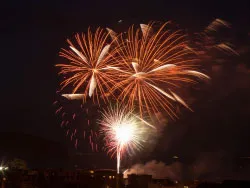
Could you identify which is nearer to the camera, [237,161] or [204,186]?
[204,186]

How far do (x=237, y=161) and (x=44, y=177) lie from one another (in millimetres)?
93895

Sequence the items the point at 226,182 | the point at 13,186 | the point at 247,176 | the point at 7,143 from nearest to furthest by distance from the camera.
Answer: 1. the point at 226,182
2. the point at 13,186
3. the point at 247,176
4. the point at 7,143

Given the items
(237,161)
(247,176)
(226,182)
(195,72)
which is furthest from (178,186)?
(237,161)

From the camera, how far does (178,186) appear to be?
7275cm

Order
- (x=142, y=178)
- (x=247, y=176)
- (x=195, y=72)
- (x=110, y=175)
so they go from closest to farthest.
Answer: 1. (x=195, y=72)
2. (x=142, y=178)
3. (x=110, y=175)
4. (x=247, y=176)

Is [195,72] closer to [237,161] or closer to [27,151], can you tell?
[237,161]

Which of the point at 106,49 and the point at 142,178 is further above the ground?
the point at 106,49

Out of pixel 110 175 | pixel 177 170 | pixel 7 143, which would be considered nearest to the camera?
pixel 110 175

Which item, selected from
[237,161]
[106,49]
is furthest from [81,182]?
[237,161]

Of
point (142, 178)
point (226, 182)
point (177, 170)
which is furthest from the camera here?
point (177, 170)

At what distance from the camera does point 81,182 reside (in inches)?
2591

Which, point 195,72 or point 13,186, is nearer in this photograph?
point 195,72

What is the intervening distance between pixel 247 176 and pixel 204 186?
249ft

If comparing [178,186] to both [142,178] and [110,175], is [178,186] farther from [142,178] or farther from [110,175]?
[110,175]
